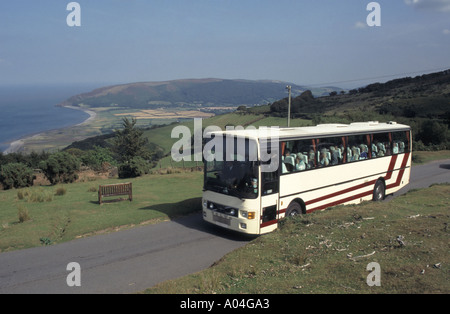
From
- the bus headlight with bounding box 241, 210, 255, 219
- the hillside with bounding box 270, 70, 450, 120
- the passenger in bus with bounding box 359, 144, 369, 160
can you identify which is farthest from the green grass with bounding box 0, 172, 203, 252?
the hillside with bounding box 270, 70, 450, 120

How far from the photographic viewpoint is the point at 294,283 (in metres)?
6.59

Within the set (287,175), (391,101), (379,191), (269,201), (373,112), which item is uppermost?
(391,101)

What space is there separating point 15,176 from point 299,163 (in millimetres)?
17310

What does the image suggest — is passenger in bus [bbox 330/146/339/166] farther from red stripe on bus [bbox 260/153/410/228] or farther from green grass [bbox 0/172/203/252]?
green grass [bbox 0/172/203/252]

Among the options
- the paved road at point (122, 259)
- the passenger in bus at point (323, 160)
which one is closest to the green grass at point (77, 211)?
the paved road at point (122, 259)

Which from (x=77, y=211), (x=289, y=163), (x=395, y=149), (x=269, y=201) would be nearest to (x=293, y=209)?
(x=269, y=201)

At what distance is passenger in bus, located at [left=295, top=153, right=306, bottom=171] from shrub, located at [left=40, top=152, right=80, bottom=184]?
15680 mm

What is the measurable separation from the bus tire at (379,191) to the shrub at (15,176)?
1887 centimetres

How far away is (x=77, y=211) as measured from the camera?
14.1 m

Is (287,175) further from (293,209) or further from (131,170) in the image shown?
(131,170)

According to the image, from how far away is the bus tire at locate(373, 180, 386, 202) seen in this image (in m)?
15.4
